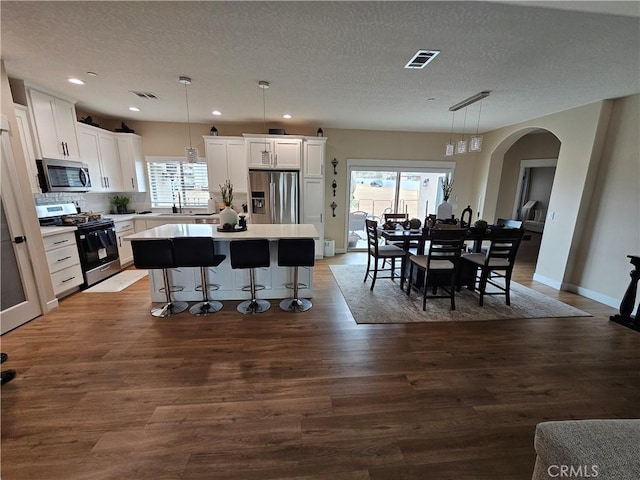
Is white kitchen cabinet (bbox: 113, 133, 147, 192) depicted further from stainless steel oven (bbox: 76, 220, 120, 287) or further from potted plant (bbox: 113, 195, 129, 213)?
stainless steel oven (bbox: 76, 220, 120, 287)

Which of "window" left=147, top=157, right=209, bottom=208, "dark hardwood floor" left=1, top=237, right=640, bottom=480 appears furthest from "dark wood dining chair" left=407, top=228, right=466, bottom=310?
"window" left=147, top=157, right=209, bottom=208

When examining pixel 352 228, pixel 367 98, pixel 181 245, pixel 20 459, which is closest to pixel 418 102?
pixel 367 98

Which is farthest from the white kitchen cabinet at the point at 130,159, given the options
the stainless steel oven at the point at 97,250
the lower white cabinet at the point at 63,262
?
the lower white cabinet at the point at 63,262

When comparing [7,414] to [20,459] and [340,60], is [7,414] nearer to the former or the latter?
[20,459]

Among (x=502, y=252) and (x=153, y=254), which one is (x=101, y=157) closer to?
(x=153, y=254)

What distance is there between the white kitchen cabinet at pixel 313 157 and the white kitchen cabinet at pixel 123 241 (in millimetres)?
3467

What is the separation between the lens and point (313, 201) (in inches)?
213

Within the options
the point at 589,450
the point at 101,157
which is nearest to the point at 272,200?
the point at 101,157

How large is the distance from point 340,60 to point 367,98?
1256 millimetres

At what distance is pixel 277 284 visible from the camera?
142 inches

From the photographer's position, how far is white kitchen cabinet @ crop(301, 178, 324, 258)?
5.33 meters

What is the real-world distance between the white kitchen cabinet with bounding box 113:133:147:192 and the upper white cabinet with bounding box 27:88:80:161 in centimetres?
105

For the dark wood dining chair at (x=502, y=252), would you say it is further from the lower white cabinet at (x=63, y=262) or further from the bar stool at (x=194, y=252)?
the lower white cabinet at (x=63, y=262)

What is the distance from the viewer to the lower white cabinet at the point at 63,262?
130 inches
